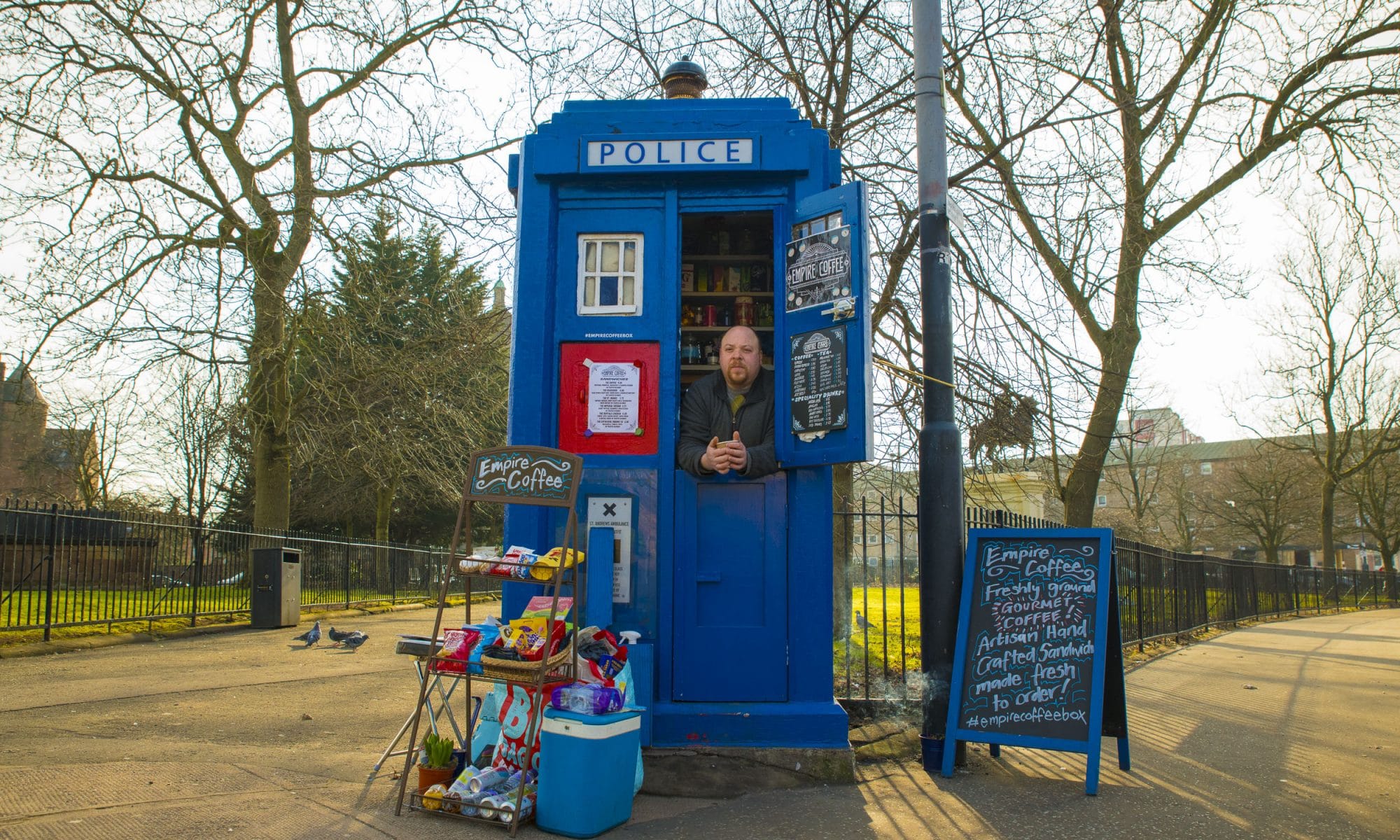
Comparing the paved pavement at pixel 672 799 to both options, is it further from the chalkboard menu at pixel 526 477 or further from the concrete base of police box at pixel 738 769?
the chalkboard menu at pixel 526 477

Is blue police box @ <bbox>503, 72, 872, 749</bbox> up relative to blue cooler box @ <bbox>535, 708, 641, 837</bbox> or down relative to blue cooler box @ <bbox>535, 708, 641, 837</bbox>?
up

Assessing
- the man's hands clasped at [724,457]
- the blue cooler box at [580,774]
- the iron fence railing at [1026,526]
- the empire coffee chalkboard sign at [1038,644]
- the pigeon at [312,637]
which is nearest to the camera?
the blue cooler box at [580,774]

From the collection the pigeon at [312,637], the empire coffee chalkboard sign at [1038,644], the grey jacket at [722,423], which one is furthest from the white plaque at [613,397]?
the pigeon at [312,637]

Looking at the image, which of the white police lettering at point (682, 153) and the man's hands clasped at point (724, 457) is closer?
the man's hands clasped at point (724, 457)

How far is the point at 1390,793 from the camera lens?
16.2ft

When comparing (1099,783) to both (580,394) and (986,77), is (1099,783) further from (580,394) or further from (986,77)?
(986,77)

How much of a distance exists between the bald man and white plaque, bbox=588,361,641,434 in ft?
1.16

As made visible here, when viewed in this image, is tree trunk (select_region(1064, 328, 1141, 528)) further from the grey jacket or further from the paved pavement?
the grey jacket

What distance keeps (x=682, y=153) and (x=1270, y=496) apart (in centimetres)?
4485

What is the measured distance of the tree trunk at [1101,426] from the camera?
954cm

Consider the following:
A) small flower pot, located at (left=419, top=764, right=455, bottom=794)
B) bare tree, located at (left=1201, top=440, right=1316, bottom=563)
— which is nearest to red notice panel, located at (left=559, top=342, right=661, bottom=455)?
small flower pot, located at (left=419, top=764, right=455, bottom=794)

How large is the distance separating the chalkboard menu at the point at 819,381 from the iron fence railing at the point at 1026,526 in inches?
51.6

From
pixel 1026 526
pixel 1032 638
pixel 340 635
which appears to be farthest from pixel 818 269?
pixel 340 635

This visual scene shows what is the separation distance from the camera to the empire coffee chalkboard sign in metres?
5.12
